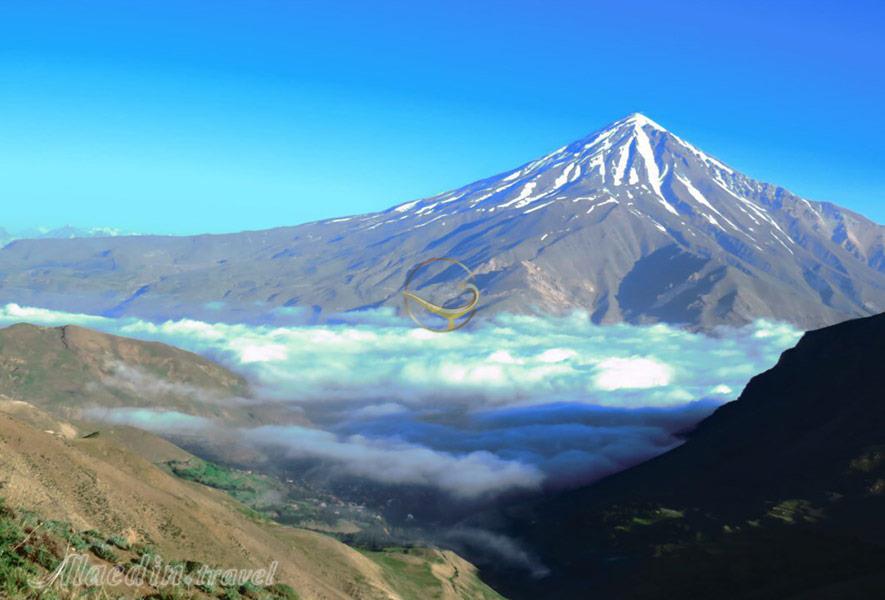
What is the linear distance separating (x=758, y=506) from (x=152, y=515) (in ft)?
255

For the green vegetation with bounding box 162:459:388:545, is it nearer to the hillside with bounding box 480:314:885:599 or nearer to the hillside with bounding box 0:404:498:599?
the hillside with bounding box 480:314:885:599

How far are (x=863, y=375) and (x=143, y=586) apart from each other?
4820 inches

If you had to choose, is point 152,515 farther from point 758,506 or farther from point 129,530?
point 758,506

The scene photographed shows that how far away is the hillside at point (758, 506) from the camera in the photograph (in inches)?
3027

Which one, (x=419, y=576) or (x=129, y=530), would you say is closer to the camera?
(x=129, y=530)

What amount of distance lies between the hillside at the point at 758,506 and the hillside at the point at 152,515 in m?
31.5

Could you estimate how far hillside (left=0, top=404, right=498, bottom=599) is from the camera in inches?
1790

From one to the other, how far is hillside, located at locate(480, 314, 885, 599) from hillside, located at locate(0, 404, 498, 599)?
1241 inches

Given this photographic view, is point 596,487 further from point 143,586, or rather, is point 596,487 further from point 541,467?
point 143,586

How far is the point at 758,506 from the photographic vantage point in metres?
98.2

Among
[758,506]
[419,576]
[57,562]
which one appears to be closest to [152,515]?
[57,562]

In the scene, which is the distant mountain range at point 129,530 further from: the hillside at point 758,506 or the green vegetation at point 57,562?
the hillside at point 758,506

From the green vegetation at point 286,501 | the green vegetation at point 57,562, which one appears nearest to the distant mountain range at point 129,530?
the green vegetation at point 57,562

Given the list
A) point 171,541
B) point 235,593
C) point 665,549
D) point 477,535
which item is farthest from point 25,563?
point 477,535
